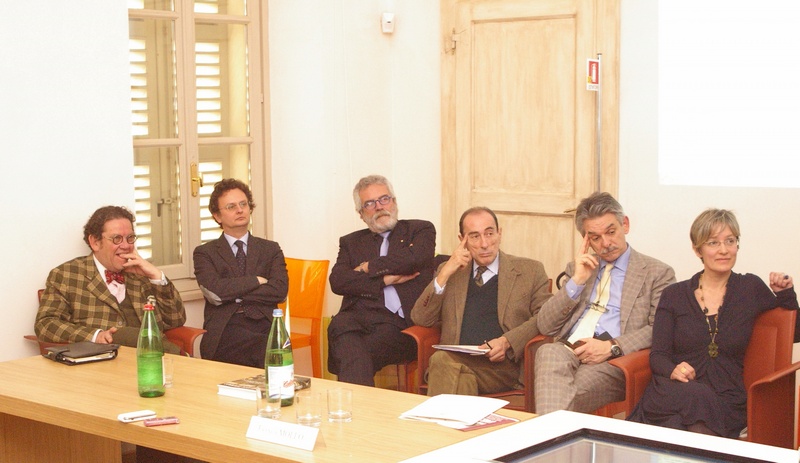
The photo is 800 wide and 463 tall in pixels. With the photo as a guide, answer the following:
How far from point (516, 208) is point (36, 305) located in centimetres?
296

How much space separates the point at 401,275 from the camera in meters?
5.41

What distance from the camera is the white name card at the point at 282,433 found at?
278cm

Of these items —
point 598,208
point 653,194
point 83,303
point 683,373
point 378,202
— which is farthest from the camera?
point 653,194

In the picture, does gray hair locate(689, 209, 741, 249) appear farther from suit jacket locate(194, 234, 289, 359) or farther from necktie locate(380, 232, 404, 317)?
suit jacket locate(194, 234, 289, 359)

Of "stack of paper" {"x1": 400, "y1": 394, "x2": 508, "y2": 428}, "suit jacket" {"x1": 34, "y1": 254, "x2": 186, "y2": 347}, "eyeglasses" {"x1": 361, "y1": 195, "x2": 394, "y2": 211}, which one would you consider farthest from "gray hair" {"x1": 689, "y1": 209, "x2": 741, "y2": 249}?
"suit jacket" {"x1": 34, "y1": 254, "x2": 186, "y2": 347}

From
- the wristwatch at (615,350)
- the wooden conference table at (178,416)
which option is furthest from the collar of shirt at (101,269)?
the wristwatch at (615,350)

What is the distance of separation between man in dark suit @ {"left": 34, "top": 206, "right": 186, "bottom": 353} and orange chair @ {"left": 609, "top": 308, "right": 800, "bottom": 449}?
206 centimetres

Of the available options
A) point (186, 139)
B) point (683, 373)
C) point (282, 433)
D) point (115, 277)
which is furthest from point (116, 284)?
point (683, 373)

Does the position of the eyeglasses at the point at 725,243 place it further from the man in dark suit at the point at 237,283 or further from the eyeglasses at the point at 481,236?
the man in dark suit at the point at 237,283

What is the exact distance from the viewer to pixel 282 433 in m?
2.85

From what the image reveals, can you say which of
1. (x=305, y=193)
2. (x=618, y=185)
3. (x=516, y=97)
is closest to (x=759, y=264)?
(x=618, y=185)

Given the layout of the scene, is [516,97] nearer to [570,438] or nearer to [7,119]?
[7,119]

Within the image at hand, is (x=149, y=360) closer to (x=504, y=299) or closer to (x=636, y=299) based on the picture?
(x=504, y=299)

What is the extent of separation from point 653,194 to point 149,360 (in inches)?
130
